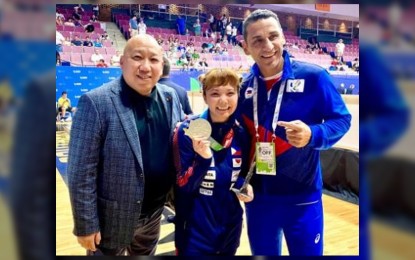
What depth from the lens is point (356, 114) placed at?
5.33 feet

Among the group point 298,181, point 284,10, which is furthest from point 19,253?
point 284,10

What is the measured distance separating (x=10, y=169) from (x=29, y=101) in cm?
34

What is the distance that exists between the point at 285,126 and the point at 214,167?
0.37 meters

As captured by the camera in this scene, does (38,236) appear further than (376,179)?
No

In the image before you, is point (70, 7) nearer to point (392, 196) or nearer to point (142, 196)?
point (142, 196)

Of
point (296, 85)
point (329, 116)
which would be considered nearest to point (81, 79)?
point (296, 85)

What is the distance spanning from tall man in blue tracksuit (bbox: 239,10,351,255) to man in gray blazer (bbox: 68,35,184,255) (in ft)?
1.26

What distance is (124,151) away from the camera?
1.55 metres

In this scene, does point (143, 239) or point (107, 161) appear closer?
point (107, 161)

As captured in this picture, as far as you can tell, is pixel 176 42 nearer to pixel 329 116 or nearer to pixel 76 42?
pixel 76 42

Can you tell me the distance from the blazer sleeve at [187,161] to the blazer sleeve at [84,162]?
34 cm

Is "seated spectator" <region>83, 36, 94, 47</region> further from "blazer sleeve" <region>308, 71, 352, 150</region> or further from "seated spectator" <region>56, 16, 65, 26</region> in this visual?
"blazer sleeve" <region>308, 71, 352, 150</region>

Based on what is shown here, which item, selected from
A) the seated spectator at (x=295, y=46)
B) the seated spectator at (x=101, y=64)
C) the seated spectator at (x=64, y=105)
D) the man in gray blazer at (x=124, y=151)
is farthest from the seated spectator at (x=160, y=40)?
the seated spectator at (x=295, y=46)

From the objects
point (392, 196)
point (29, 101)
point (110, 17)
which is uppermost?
point (110, 17)
